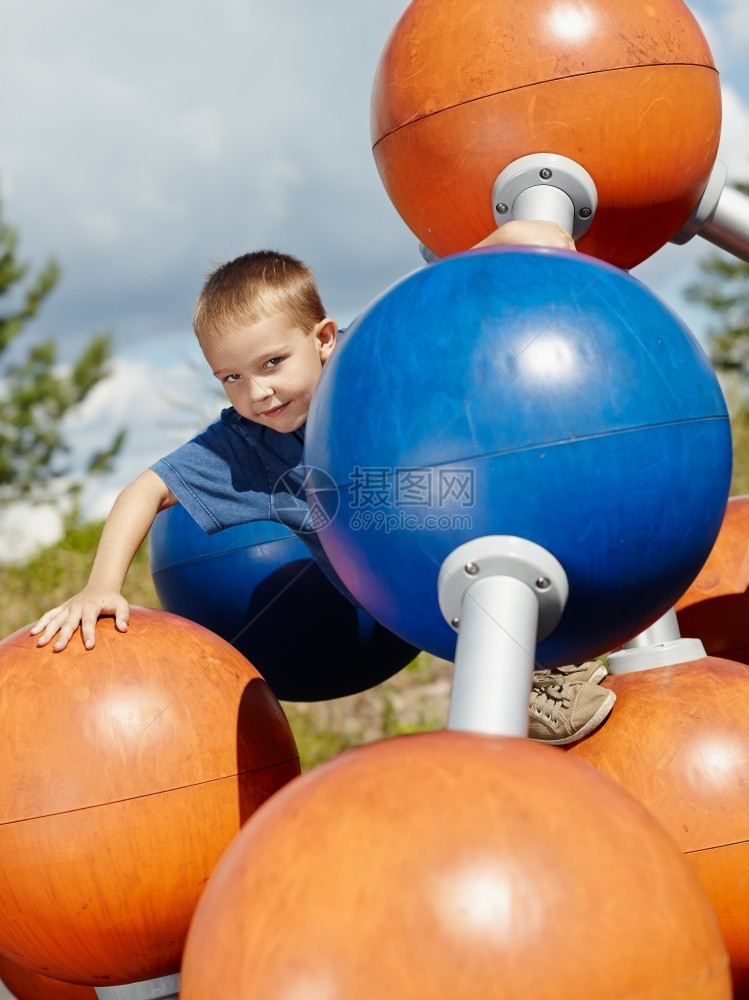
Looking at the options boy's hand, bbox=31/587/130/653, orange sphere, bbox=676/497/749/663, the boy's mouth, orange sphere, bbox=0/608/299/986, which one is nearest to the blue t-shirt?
the boy's mouth

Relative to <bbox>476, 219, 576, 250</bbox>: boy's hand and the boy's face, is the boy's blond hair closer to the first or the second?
the boy's face

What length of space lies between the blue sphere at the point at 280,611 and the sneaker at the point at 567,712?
91 cm

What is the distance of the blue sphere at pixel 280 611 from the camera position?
3.57m

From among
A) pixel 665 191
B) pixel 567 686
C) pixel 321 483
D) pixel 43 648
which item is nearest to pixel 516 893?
pixel 321 483

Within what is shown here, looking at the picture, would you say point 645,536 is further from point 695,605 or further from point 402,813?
point 695,605

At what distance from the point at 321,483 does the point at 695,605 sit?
5.75ft

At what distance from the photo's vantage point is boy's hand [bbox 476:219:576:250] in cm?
266

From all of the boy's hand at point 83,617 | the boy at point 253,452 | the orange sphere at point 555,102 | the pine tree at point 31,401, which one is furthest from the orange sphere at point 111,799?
the pine tree at point 31,401

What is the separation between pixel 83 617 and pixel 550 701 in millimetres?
1177

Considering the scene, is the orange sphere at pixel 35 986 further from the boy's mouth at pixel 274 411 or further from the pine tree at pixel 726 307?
the pine tree at pixel 726 307

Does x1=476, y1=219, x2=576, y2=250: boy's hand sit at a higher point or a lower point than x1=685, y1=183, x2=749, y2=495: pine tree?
lower

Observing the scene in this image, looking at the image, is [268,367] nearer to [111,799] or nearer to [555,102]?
[555,102]

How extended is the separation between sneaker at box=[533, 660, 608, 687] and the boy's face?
957 mm

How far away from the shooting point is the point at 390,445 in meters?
2.13
